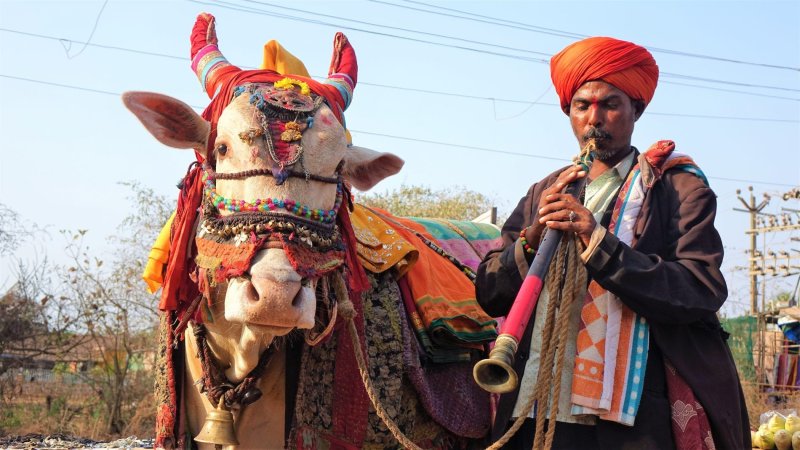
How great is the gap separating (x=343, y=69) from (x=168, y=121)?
3.03ft

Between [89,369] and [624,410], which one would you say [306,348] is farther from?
[89,369]

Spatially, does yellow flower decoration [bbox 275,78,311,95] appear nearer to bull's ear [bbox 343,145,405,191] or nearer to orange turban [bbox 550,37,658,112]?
bull's ear [bbox 343,145,405,191]

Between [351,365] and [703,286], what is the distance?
140cm

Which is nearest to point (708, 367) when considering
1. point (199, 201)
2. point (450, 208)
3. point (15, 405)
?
point (199, 201)

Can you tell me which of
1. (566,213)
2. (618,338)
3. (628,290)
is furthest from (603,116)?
(618,338)

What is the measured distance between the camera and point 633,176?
348 cm

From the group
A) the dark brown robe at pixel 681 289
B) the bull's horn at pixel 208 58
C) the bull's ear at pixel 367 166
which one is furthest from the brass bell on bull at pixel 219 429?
the dark brown robe at pixel 681 289

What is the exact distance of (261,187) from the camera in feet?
10.7

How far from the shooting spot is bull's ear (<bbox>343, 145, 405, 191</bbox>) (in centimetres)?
386

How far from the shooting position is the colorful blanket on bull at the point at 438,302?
4102mm

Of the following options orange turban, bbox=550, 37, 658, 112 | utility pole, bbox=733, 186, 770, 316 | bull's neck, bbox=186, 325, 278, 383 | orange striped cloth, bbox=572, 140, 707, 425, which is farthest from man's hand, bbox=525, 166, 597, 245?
utility pole, bbox=733, 186, 770, 316

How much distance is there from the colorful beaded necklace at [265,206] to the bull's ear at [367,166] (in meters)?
0.43

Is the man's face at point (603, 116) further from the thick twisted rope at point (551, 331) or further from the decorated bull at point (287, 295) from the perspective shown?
the decorated bull at point (287, 295)

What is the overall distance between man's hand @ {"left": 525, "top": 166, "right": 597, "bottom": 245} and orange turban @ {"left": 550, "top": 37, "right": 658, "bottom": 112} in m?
0.47
